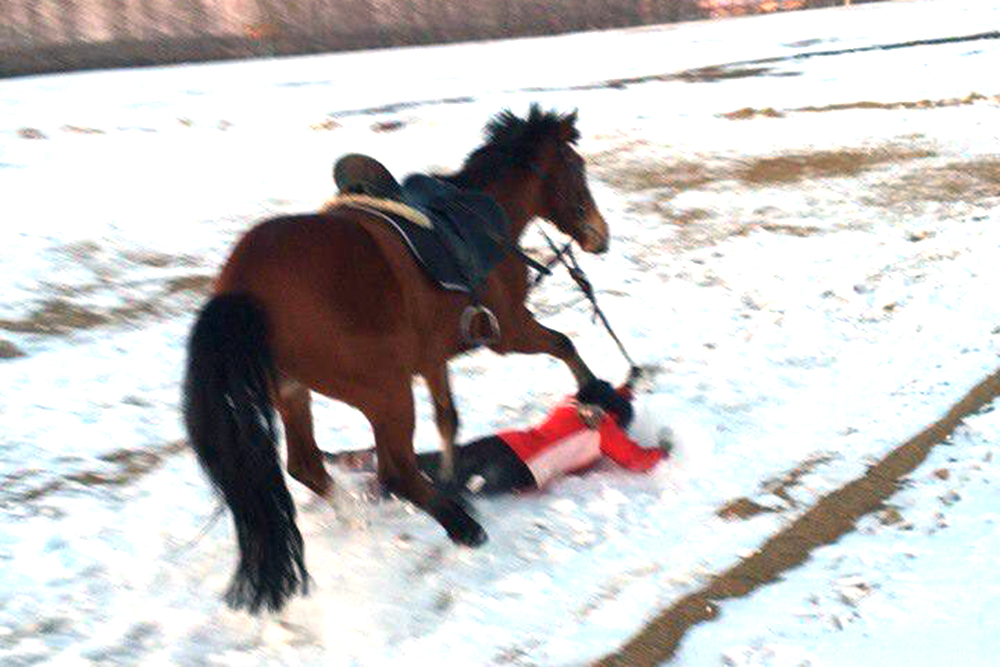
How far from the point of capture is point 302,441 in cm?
481

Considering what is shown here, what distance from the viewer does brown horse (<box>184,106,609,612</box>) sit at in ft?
13.4

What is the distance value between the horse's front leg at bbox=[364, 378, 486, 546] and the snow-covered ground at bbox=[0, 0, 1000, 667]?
14 centimetres

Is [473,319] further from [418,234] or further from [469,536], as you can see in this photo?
[469,536]

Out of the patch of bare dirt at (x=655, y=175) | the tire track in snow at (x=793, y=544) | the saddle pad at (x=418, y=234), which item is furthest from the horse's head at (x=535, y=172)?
the patch of bare dirt at (x=655, y=175)

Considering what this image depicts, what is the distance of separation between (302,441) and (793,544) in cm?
207

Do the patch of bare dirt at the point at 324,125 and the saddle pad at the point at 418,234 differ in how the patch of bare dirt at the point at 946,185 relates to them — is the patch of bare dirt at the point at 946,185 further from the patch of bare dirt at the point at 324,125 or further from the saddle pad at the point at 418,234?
the saddle pad at the point at 418,234

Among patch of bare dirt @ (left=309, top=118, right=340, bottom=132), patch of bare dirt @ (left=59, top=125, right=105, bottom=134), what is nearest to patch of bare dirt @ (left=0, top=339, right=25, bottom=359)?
patch of bare dirt @ (left=59, top=125, right=105, bottom=134)

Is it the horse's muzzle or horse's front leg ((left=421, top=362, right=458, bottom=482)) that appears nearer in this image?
horse's front leg ((left=421, top=362, right=458, bottom=482))

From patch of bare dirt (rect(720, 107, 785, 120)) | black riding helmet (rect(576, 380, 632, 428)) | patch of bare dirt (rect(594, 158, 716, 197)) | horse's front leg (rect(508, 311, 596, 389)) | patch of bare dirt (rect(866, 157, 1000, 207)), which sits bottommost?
patch of bare dirt (rect(720, 107, 785, 120))

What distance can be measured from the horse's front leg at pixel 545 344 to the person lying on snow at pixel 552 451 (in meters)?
0.13

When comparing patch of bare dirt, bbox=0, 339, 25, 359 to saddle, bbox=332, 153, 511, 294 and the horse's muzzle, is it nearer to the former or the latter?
saddle, bbox=332, 153, 511, 294

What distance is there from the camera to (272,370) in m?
4.20

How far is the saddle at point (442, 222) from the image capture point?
4852 millimetres

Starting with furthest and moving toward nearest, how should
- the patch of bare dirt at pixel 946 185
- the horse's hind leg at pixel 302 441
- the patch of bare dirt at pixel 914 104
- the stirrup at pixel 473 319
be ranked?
1. the patch of bare dirt at pixel 914 104
2. the patch of bare dirt at pixel 946 185
3. the stirrup at pixel 473 319
4. the horse's hind leg at pixel 302 441
